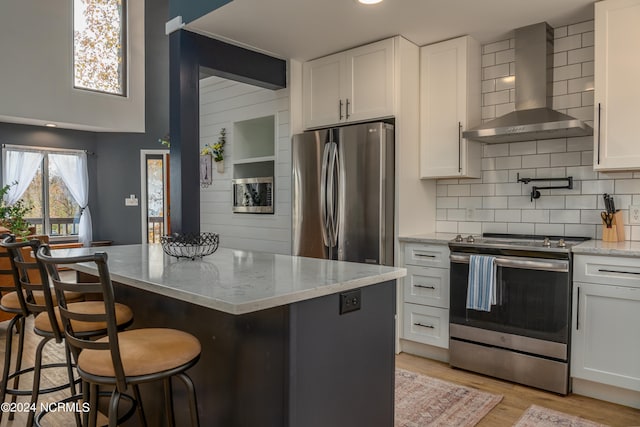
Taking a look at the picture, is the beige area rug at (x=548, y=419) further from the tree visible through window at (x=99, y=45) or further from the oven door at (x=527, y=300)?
the tree visible through window at (x=99, y=45)

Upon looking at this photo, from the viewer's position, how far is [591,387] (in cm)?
280

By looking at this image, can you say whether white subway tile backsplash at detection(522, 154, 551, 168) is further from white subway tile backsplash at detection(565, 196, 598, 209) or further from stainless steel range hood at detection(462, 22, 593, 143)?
white subway tile backsplash at detection(565, 196, 598, 209)

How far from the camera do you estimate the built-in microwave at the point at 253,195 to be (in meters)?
4.58

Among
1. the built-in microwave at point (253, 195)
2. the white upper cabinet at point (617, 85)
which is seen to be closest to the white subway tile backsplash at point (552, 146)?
the white upper cabinet at point (617, 85)

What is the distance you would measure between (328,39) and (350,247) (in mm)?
1695

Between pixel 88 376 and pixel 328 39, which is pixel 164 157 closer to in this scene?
pixel 328 39

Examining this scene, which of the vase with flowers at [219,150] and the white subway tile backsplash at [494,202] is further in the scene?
the vase with flowers at [219,150]

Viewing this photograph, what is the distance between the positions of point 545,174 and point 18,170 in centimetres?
844

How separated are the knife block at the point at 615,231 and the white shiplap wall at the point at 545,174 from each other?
0.34 feet

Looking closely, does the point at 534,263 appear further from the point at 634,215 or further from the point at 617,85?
the point at 617,85

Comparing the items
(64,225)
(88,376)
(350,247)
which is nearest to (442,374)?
(350,247)

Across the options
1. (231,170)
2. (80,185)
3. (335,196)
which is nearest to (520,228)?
(335,196)

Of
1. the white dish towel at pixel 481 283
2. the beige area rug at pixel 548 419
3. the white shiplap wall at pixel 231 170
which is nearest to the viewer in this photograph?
the beige area rug at pixel 548 419

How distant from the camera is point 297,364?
57.1 inches
